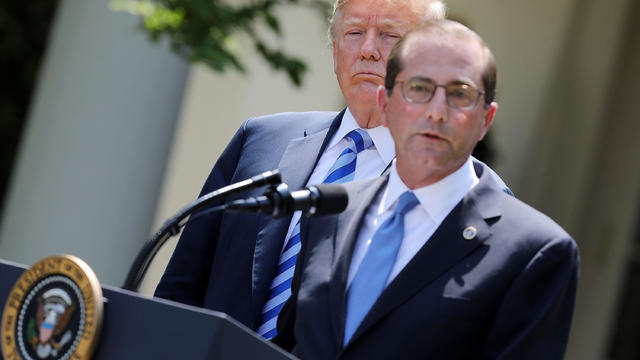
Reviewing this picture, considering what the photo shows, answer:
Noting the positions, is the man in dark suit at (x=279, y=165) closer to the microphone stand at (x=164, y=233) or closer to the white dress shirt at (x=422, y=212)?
the white dress shirt at (x=422, y=212)

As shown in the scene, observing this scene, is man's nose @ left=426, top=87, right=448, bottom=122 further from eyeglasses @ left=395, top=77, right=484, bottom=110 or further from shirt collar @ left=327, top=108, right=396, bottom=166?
shirt collar @ left=327, top=108, right=396, bottom=166

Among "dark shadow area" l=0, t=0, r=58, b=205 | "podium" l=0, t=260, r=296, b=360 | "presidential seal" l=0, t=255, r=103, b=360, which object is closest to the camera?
"podium" l=0, t=260, r=296, b=360

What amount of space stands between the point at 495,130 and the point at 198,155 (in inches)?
99.7

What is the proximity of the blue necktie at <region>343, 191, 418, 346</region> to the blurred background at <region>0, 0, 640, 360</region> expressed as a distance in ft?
16.0

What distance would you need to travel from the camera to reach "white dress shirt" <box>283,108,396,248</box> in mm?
2711

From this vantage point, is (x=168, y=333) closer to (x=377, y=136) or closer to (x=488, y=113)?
(x=488, y=113)

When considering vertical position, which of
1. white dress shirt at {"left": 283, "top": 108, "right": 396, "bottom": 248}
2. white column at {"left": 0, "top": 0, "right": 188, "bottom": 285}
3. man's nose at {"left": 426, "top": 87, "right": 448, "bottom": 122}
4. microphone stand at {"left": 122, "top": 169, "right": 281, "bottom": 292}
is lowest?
white column at {"left": 0, "top": 0, "right": 188, "bottom": 285}

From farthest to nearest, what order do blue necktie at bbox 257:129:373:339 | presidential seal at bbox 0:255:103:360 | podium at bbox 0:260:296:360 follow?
blue necktie at bbox 257:129:373:339 → presidential seal at bbox 0:255:103:360 → podium at bbox 0:260:296:360

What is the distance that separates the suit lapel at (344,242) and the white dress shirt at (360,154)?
32 centimetres

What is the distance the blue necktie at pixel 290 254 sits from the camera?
8.48 feet

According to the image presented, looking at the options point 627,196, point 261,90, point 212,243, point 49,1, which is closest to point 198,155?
point 261,90

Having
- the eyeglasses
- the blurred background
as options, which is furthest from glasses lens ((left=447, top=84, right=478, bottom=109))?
the blurred background

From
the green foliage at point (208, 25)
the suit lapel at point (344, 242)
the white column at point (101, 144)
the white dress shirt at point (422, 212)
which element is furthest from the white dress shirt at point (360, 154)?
the white column at point (101, 144)

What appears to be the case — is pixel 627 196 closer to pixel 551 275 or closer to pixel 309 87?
pixel 309 87
